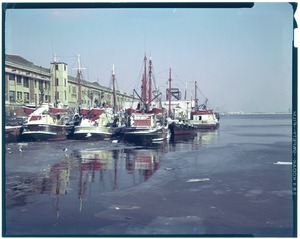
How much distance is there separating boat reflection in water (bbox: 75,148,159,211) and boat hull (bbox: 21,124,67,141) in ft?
20.1

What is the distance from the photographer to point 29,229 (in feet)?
12.6

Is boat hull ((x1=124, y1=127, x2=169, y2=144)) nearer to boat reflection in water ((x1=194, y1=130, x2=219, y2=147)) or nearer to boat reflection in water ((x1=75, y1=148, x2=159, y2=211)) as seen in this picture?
boat reflection in water ((x1=194, y1=130, x2=219, y2=147))

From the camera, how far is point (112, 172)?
739 cm

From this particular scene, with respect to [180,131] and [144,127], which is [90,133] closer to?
[144,127]

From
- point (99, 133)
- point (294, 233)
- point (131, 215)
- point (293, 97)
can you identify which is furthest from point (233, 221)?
point (99, 133)

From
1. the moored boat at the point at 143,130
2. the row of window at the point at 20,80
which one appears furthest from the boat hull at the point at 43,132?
the row of window at the point at 20,80

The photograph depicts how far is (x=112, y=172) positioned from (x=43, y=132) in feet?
30.4

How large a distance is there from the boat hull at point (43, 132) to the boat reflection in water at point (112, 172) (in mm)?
6114

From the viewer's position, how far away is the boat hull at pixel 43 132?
14.8 metres

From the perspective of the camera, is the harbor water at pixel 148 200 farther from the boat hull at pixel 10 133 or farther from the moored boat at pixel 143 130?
the moored boat at pixel 143 130

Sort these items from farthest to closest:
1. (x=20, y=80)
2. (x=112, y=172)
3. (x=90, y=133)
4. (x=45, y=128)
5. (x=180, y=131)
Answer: (x=180, y=131), (x=90, y=133), (x=45, y=128), (x=112, y=172), (x=20, y=80)

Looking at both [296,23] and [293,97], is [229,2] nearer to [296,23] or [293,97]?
[296,23]

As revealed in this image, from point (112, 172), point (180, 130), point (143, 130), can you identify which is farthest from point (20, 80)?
point (180, 130)

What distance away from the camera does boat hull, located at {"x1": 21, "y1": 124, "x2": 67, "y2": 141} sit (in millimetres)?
14798
